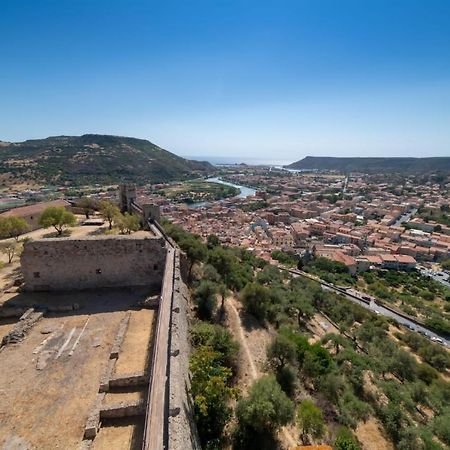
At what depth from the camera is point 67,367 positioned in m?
10.4

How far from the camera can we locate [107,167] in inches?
5010

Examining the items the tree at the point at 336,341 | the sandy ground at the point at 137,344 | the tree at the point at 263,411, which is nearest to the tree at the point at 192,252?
the sandy ground at the point at 137,344

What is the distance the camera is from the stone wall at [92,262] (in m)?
15.3

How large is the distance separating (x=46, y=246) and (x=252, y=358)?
11460 millimetres

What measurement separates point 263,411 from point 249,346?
599cm

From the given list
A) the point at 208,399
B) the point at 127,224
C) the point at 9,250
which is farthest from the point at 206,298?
the point at 9,250

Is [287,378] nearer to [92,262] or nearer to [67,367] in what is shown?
[67,367]

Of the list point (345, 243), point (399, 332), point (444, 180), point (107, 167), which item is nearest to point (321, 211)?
point (345, 243)

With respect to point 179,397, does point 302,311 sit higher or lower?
lower

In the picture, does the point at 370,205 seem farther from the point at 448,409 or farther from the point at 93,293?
the point at 93,293

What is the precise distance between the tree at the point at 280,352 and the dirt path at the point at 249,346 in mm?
636

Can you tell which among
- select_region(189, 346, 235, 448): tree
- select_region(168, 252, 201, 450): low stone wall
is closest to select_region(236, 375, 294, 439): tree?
select_region(189, 346, 235, 448): tree

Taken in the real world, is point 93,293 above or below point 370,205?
above

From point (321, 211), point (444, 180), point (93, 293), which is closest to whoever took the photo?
point (93, 293)
